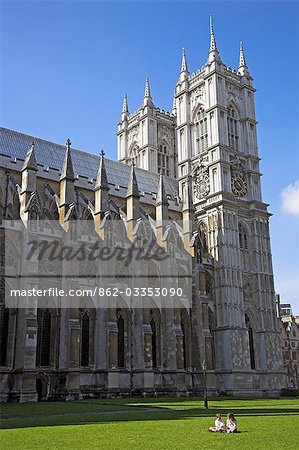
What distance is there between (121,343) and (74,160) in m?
21.2

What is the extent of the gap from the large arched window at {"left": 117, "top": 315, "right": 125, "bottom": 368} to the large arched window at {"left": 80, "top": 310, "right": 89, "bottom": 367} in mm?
3032

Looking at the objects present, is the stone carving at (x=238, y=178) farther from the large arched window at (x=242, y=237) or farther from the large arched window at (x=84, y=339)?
the large arched window at (x=84, y=339)

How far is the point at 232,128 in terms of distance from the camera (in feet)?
200

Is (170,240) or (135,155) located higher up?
(135,155)

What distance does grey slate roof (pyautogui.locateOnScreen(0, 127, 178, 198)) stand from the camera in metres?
49.5

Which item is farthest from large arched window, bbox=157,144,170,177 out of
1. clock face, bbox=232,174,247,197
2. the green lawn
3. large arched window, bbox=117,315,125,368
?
the green lawn

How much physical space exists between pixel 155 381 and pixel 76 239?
557 inches

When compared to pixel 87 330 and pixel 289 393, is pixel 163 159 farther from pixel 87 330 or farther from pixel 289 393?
pixel 289 393

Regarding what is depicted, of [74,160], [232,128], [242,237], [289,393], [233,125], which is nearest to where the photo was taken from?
[289,393]

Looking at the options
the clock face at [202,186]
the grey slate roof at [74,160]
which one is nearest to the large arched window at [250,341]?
the clock face at [202,186]

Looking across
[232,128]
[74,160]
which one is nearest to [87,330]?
[74,160]

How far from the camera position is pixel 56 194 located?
4703 centimetres

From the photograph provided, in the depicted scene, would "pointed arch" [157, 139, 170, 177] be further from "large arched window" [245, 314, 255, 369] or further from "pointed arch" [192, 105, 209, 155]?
"large arched window" [245, 314, 255, 369]

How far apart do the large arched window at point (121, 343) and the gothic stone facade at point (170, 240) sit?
0.30ft
